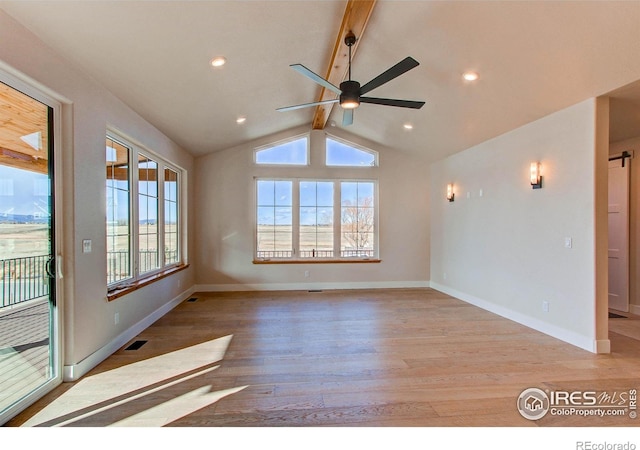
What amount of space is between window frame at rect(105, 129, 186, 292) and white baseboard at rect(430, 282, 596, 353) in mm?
4823

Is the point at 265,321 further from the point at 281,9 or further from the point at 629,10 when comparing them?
the point at 629,10

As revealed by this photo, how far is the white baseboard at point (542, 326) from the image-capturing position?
3256 mm

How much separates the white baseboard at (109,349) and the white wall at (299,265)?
1647mm

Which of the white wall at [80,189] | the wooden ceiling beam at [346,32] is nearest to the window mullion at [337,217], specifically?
the wooden ceiling beam at [346,32]

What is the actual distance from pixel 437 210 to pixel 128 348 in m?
5.56

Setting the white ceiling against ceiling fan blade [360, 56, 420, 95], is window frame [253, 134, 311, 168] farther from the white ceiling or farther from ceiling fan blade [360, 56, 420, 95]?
ceiling fan blade [360, 56, 420, 95]


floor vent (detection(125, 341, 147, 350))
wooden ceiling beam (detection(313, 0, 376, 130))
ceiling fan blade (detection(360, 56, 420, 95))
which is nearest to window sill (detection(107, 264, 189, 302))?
floor vent (detection(125, 341, 147, 350))

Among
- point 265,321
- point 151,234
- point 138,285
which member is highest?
point 151,234

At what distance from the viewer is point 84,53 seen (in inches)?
103

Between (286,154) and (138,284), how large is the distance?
3739 mm

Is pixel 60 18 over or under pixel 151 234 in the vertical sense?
over

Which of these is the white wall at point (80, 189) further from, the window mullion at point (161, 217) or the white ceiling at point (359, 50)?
the window mullion at point (161, 217)

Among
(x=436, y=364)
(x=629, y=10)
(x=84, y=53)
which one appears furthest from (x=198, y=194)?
(x=629, y=10)

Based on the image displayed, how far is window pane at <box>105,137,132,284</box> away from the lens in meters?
3.47
